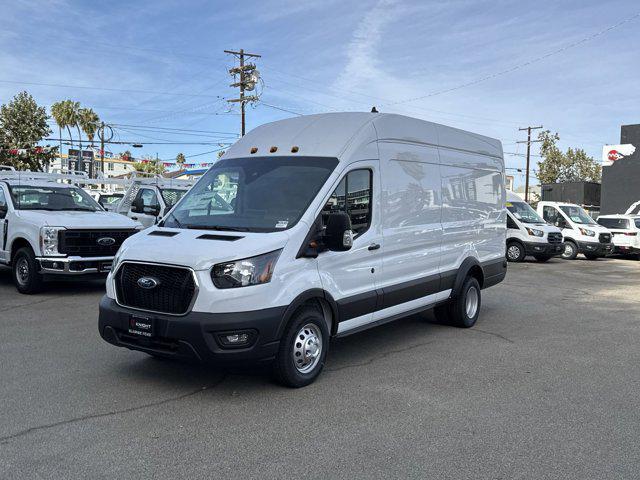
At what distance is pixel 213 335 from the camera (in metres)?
4.71

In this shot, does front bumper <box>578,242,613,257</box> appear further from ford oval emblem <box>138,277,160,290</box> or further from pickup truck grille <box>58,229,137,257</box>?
ford oval emblem <box>138,277,160,290</box>

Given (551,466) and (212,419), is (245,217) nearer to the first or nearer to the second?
(212,419)

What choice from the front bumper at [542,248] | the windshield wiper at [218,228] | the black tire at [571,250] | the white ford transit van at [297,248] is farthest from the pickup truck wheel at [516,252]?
the windshield wiper at [218,228]

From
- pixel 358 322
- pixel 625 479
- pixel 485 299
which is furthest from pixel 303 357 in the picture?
pixel 485 299

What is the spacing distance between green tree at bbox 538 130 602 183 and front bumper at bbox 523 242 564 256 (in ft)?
164

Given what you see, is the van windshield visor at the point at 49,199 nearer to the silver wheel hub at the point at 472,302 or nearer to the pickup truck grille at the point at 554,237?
the silver wheel hub at the point at 472,302

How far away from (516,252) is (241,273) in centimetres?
1559

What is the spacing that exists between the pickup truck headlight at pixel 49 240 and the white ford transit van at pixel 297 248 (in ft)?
14.4

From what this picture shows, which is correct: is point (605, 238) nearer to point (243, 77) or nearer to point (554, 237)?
point (554, 237)

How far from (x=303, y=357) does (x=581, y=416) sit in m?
2.37

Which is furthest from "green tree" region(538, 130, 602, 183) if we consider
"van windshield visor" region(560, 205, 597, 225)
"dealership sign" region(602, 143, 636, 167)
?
"van windshield visor" region(560, 205, 597, 225)

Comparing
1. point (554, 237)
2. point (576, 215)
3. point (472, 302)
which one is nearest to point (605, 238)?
point (576, 215)

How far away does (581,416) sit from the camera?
474cm

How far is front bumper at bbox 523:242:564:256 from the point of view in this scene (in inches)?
713
